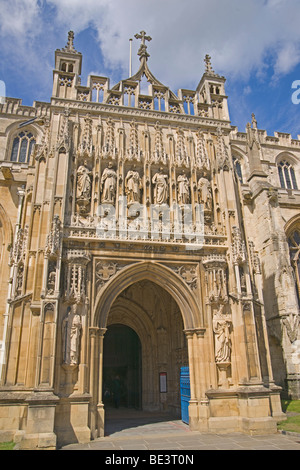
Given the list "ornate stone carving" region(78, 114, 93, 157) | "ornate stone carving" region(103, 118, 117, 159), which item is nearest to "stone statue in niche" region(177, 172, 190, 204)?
"ornate stone carving" region(103, 118, 117, 159)

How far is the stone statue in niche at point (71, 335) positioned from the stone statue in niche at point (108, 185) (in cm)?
397

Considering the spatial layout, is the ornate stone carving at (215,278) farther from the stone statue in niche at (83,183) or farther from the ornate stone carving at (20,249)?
the ornate stone carving at (20,249)

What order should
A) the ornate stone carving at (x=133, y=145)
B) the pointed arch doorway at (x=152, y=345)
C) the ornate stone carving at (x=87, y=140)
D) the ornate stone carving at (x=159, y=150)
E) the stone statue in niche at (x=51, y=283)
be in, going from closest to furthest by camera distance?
the stone statue in niche at (x=51, y=283) < the ornate stone carving at (x=87, y=140) < the ornate stone carving at (x=133, y=145) < the ornate stone carving at (x=159, y=150) < the pointed arch doorway at (x=152, y=345)

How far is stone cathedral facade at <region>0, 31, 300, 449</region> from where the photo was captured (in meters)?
10.7

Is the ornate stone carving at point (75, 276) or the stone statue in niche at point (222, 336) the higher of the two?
the ornate stone carving at point (75, 276)

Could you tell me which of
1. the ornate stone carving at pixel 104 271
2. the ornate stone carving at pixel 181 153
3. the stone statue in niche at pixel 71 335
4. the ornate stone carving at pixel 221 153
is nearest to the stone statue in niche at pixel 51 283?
the stone statue in niche at pixel 71 335

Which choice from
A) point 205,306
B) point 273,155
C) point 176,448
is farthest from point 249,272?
point 273,155

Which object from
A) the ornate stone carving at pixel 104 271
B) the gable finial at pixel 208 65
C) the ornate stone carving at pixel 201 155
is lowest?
the ornate stone carving at pixel 104 271

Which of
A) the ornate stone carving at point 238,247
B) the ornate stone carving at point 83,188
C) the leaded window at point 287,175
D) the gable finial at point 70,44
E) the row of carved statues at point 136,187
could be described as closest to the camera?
the ornate stone carving at point 238,247

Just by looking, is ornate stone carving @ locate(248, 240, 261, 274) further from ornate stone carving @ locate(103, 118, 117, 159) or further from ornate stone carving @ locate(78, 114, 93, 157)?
ornate stone carving @ locate(78, 114, 93, 157)

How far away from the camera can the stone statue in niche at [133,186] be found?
1323 cm

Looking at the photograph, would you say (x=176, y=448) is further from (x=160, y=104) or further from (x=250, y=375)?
(x=160, y=104)

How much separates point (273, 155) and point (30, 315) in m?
24.8

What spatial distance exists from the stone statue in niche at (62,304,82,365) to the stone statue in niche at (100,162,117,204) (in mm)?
3972
